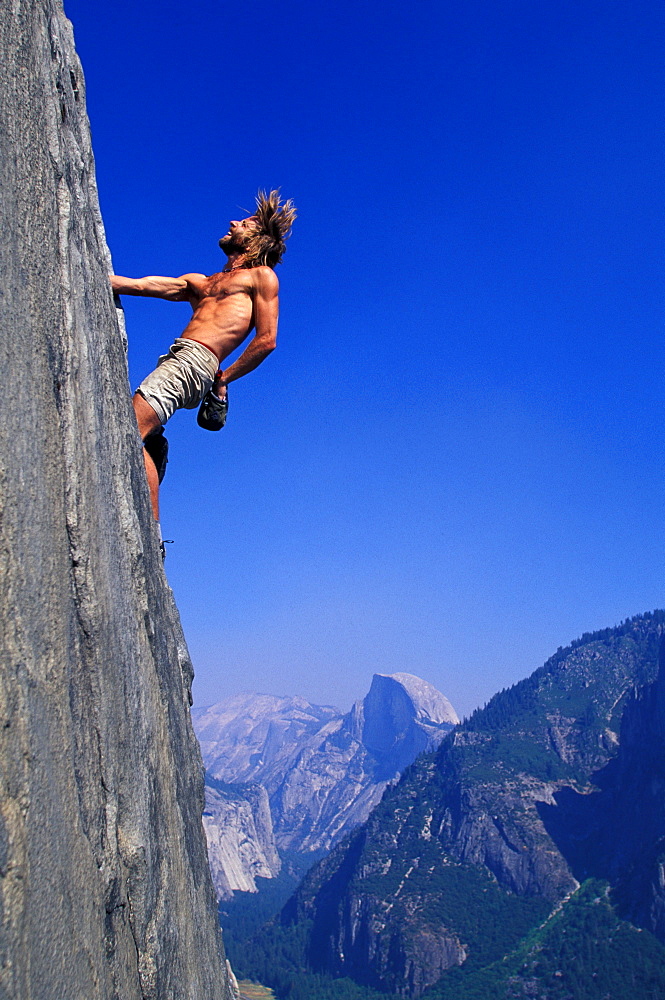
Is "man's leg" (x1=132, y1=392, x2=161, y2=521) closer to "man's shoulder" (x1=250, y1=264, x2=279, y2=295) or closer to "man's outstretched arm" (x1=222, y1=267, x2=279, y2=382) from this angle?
"man's outstretched arm" (x1=222, y1=267, x2=279, y2=382)

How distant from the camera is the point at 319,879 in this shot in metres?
197

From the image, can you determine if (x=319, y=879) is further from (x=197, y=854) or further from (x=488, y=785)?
(x=197, y=854)

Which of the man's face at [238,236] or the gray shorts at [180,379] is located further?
the man's face at [238,236]

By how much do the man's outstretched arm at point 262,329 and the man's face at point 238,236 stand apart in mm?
395

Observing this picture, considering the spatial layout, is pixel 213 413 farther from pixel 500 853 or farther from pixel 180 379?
pixel 500 853

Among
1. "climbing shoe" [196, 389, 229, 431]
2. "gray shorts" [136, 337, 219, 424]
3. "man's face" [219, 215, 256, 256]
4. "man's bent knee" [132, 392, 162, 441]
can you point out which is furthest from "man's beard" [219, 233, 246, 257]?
"man's bent knee" [132, 392, 162, 441]

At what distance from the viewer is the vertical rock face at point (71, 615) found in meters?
2.29

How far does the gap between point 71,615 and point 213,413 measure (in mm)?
3073

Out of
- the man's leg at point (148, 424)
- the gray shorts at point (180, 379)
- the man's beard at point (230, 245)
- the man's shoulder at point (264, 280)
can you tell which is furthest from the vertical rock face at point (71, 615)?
the man's beard at point (230, 245)

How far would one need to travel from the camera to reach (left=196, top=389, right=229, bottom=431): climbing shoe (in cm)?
562

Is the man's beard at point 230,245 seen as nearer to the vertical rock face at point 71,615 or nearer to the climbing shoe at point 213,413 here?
the climbing shoe at point 213,413

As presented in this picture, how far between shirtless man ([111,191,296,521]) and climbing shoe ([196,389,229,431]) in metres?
0.05

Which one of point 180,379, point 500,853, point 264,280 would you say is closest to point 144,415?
point 180,379

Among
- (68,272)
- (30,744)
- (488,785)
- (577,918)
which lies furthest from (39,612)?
(488,785)
